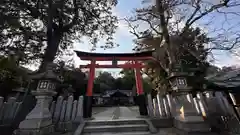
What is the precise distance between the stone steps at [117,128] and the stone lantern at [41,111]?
121 centimetres

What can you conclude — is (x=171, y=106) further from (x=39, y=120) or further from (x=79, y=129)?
(x=39, y=120)

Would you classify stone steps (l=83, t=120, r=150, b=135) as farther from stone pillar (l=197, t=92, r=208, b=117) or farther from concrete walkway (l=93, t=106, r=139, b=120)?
stone pillar (l=197, t=92, r=208, b=117)

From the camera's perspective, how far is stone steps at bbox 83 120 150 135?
4262mm

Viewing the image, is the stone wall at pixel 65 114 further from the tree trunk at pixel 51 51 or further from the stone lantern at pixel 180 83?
the stone lantern at pixel 180 83

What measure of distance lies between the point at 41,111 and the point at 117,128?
2402 mm

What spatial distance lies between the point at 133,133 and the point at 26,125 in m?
3.10

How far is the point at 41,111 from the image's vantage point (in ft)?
12.9

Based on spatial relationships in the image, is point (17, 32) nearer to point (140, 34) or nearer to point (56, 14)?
point (56, 14)

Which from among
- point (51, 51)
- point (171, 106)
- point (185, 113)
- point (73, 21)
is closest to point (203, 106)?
point (185, 113)

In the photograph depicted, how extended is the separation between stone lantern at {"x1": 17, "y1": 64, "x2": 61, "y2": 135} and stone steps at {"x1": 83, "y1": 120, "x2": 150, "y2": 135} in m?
1.21

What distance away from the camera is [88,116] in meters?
5.69

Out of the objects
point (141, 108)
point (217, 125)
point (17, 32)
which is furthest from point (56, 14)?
point (217, 125)

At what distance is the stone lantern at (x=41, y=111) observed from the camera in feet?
12.1

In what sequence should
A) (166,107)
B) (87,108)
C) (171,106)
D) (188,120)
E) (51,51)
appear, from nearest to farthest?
(188,120)
(171,106)
(166,107)
(87,108)
(51,51)
